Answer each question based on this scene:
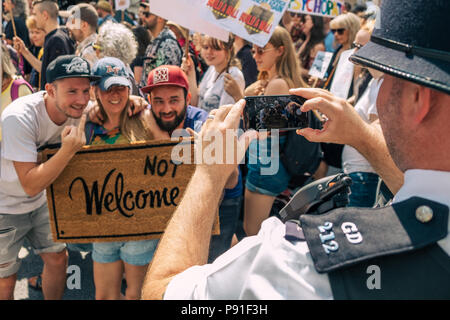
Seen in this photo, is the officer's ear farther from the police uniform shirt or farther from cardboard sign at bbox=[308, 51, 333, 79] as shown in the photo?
cardboard sign at bbox=[308, 51, 333, 79]

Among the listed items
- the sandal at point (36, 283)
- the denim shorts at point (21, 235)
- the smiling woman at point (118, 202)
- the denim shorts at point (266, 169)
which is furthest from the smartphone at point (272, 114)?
the sandal at point (36, 283)

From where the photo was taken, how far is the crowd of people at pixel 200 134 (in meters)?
0.86

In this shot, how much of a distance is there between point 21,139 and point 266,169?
1.83 m

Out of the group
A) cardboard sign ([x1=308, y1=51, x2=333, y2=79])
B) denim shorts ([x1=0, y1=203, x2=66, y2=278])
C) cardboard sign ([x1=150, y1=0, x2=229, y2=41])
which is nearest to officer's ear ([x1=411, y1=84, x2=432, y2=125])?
cardboard sign ([x1=150, y1=0, x2=229, y2=41])

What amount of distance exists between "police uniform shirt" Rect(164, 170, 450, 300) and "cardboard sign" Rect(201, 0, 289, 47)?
2.53m

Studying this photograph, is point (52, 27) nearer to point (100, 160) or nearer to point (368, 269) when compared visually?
point (100, 160)

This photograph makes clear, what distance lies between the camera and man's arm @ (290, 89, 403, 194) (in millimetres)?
1295

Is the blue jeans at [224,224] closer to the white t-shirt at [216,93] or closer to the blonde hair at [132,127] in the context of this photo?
the blonde hair at [132,127]

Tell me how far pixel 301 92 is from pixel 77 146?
1681mm

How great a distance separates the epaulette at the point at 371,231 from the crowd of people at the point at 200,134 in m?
0.02

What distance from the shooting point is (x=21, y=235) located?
290 cm

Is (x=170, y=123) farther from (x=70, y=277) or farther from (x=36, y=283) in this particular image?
(x=36, y=283)

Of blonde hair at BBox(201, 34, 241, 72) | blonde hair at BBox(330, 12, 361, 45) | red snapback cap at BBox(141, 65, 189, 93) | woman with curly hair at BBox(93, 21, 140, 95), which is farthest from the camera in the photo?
blonde hair at BBox(330, 12, 361, 45)
